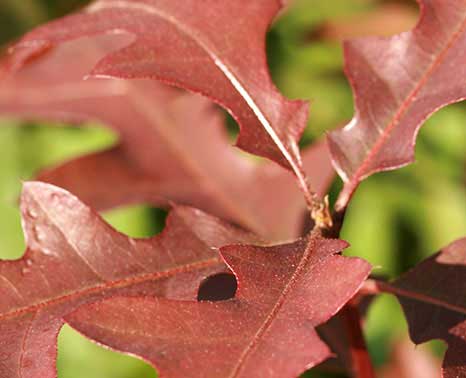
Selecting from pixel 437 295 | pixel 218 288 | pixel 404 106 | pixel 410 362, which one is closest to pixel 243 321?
pixel 218 288

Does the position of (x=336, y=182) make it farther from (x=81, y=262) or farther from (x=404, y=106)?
(x=81, y=262)

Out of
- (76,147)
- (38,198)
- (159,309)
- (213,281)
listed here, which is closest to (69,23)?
(38,198)

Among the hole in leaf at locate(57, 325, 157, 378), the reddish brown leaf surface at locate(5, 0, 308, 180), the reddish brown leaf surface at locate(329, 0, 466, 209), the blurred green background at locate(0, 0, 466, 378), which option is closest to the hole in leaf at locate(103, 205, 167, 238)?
the blurred green background at locate(0, 0, 466, 378)

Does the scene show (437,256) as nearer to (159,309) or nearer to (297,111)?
(297,111)

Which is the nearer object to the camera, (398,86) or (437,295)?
(437,295)

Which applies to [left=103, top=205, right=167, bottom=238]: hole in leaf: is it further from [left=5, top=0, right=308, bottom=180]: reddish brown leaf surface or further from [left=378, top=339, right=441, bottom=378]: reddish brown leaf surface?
[left=5, top=0, right=308, bottom=180]: reddish brown leaf surface
